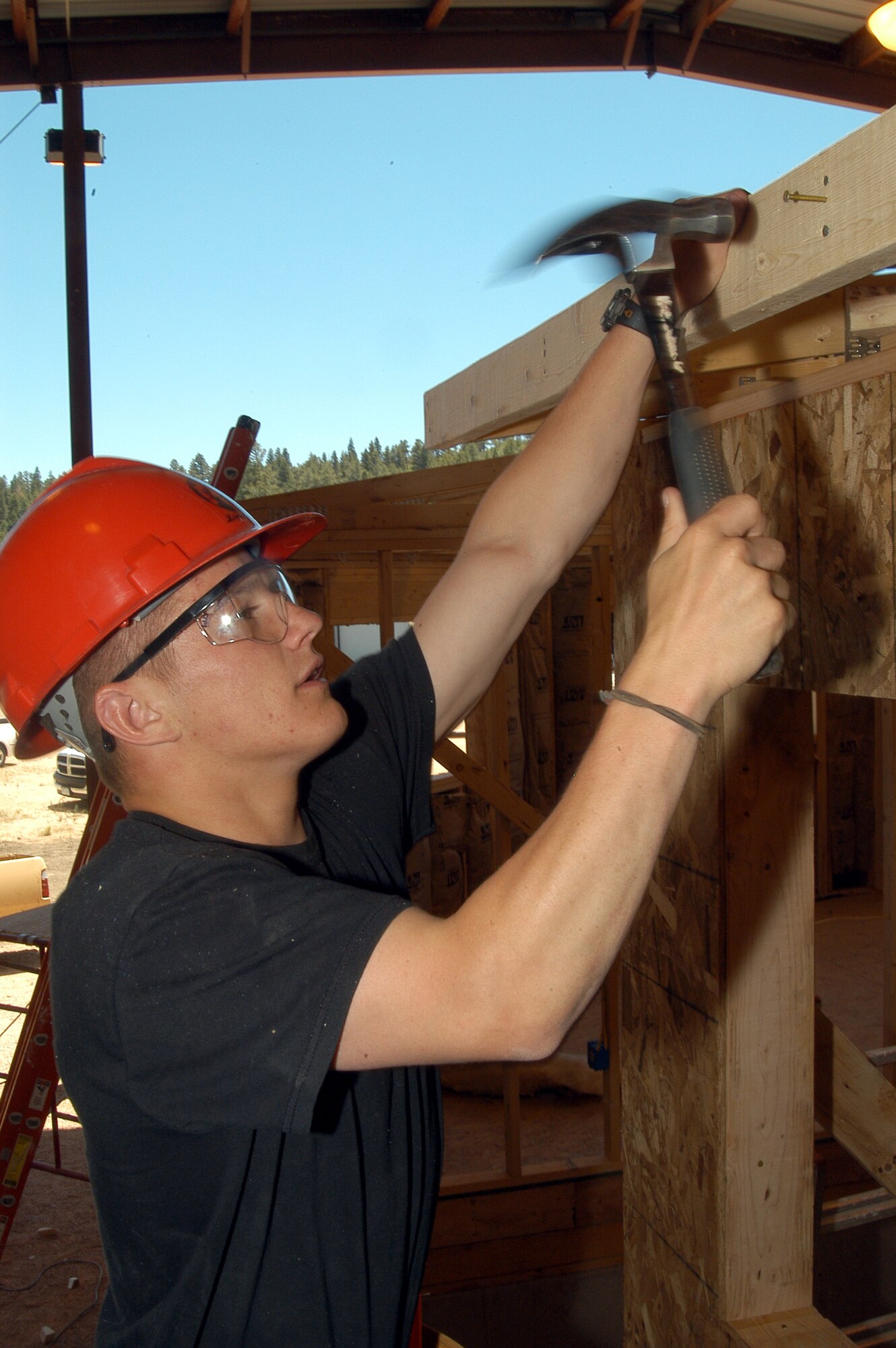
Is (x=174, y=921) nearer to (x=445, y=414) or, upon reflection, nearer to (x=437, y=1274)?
(x=445, y=414)

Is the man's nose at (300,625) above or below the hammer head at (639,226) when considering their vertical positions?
below

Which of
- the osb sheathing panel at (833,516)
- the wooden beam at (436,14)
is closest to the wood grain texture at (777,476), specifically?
the osb sheathing panel at (833,516)

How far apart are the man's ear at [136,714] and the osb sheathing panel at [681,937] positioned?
47.4 inches

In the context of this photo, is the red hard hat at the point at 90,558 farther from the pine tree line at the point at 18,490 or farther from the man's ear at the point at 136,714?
the pine tree line at the point at 18,490

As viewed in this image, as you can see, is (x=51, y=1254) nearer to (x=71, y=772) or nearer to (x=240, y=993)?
(x=240, y=993)

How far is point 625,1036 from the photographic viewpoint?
8.69ft

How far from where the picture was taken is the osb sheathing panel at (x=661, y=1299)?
7.27 ft

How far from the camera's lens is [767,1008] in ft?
7.04

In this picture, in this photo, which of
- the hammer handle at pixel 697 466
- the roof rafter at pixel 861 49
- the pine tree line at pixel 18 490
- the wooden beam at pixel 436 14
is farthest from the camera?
the pine tree line at pixel 18 490

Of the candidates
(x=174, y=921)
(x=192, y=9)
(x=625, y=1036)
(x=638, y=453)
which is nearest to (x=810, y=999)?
(x=625, y=1036)

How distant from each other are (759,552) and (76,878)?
3.46ft

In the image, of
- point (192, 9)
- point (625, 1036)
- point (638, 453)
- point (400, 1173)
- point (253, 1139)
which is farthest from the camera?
point (192, 9)

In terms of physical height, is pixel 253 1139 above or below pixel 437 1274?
above

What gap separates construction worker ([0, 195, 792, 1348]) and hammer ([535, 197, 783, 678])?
6 cm
